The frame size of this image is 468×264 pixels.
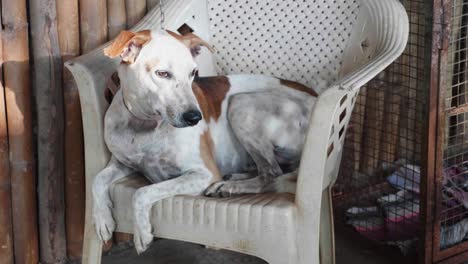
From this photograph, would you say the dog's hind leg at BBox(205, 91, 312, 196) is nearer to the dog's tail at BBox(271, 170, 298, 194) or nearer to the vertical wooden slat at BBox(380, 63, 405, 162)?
the dog's tail at BBox(271, 170, 298, 194)

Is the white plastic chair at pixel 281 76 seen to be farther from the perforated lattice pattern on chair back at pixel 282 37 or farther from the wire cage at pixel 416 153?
the wire cage at pixel 416 153

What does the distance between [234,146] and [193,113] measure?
53cm

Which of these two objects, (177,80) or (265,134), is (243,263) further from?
(177,80)

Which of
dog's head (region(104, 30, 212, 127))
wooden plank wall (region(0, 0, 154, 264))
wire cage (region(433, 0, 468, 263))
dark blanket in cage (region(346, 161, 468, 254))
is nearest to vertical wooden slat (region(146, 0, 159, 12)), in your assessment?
wooden plank wall (region(0, 0, 154, 264))

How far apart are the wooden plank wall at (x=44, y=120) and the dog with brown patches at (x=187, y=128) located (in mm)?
474

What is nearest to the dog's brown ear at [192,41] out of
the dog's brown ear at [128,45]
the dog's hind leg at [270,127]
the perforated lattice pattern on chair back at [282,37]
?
the dog's brown ear at [128,45]

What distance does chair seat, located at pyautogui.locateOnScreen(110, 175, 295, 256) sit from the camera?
2.90 meters

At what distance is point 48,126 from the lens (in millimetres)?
3592

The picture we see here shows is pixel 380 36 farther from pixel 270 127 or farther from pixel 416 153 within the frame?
pixel 416 153

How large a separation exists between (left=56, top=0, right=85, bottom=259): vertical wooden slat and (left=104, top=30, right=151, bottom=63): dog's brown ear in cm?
65

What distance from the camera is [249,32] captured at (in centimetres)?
373

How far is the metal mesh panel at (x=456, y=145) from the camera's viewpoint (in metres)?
3.75

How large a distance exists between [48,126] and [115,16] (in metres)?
0.60

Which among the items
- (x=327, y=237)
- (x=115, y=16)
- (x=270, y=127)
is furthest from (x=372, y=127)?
(x=115, y=16)
